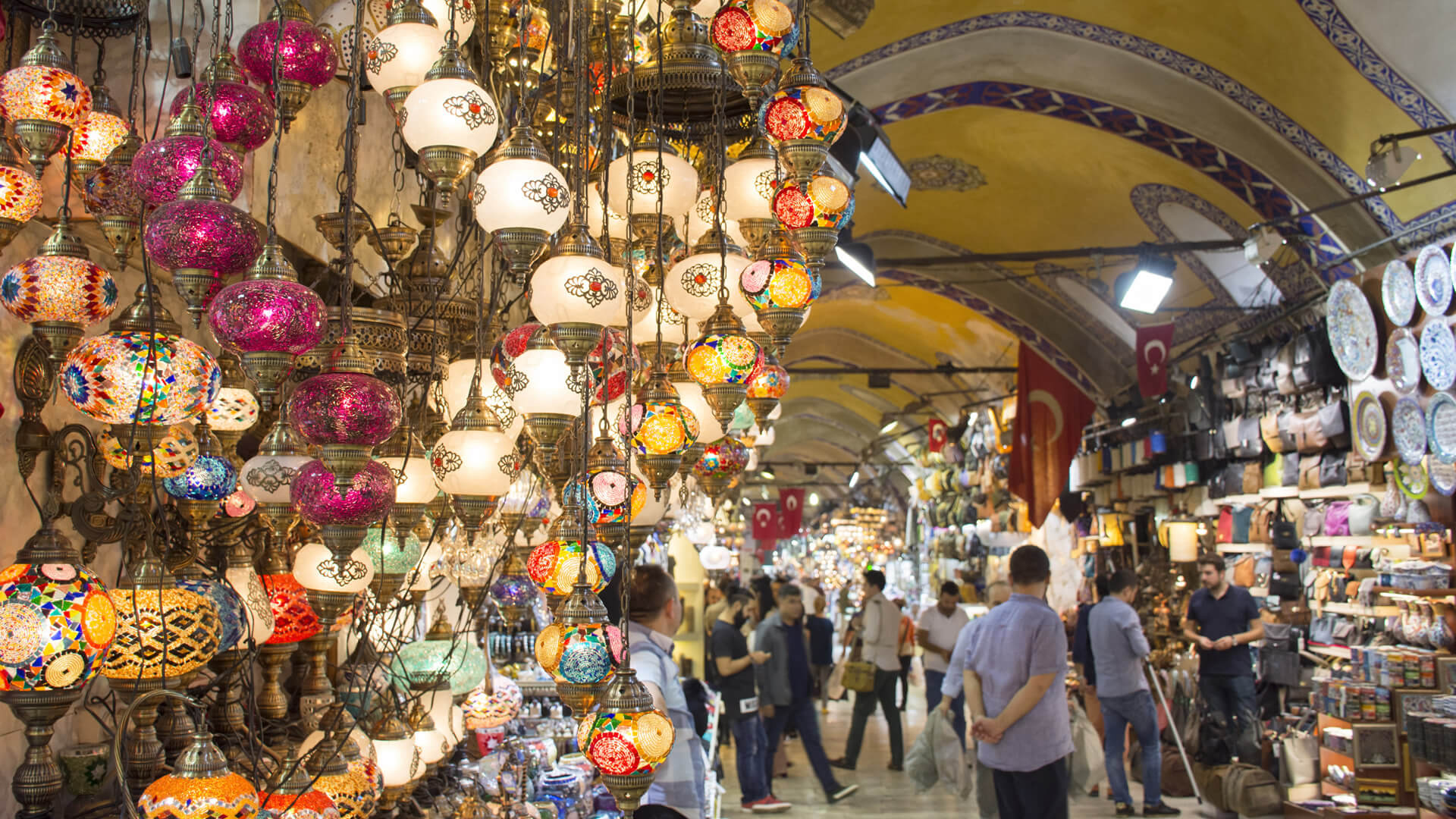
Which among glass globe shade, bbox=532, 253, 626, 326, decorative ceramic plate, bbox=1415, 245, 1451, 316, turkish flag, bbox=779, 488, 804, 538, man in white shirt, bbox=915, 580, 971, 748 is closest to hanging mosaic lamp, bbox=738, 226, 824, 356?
glass globe shade, bbox=532, 253, 626, 326

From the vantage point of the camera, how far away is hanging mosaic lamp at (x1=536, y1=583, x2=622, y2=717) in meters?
1.49

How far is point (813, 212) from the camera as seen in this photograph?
6.10 ft

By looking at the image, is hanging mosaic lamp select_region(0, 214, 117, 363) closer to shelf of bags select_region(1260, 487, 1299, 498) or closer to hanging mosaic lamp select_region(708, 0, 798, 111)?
hanging mosaic lamp select_region(708, 0, 798, 111)

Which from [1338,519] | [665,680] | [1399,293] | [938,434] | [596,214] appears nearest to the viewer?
[596,214]

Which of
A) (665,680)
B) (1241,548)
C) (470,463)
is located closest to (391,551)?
(470,463)

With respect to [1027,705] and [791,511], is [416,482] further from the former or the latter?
[791,511]

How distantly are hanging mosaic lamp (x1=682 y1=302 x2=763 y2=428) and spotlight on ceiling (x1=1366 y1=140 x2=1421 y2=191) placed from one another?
446 centimetres

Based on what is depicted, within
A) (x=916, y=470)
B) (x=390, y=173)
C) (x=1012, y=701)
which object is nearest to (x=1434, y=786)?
(x=1012, y=701)

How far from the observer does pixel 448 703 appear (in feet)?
7.31

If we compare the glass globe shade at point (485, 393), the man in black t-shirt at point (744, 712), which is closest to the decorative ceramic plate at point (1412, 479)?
the man in black t-shirt at point (744, 712)

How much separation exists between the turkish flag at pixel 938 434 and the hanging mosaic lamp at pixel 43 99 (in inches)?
567

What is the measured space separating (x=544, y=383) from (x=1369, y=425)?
19.9ft

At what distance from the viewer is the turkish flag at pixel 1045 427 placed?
988 centimetres

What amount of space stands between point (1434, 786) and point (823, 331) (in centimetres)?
1092
